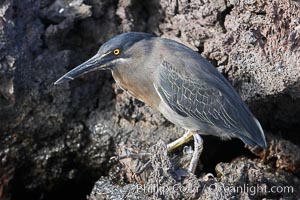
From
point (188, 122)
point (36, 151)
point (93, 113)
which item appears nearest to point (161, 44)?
point (188, 122)

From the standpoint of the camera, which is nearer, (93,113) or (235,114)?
(235,114)

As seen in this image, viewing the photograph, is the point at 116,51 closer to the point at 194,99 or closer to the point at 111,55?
the point at 111,55

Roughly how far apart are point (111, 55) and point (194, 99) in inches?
→ 24.0

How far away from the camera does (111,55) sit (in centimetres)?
452

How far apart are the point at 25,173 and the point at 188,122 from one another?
1370mm

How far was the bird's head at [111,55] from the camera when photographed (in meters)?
4.48

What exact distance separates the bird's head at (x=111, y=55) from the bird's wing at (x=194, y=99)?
0.29 meters

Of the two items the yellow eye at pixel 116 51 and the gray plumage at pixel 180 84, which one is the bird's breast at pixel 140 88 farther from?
the yellow eye at pixel 116 51

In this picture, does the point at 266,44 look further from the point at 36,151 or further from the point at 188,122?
the point at 36,151

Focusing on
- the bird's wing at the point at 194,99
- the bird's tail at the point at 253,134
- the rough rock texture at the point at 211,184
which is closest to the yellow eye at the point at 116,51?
the bird's wing at the point at 194,99

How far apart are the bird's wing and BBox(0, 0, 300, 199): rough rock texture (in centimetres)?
30

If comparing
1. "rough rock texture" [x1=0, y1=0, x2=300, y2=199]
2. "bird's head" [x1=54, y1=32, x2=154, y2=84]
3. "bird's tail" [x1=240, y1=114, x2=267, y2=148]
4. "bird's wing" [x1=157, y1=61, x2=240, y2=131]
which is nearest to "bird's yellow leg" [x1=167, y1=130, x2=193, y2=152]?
"rough rock texture" [x1=0, y1=0, x2=300, y2=199]

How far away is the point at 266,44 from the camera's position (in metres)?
4.62

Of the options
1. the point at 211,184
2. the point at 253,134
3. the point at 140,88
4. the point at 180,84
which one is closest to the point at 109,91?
A: the point at 140,88
